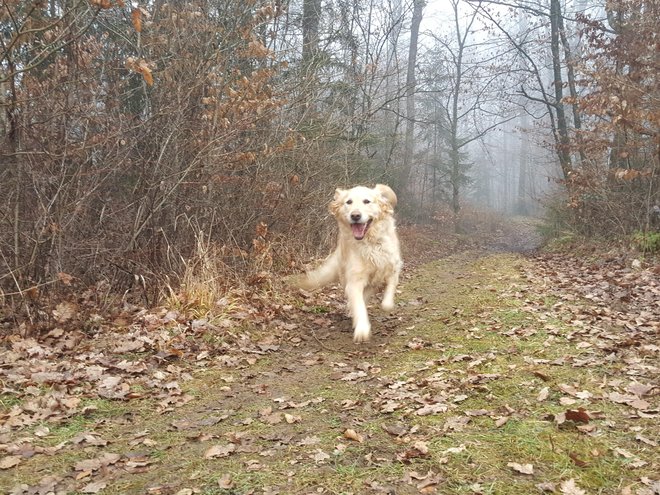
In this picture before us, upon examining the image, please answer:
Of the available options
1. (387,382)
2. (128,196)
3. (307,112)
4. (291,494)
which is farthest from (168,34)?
(291,494)

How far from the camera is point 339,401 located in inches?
149

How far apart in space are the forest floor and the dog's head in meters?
1.29

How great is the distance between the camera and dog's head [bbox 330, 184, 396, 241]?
5844 mm

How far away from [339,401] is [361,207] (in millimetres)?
2713

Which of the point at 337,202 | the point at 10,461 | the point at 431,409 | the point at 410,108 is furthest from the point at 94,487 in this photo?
the point at 410,108

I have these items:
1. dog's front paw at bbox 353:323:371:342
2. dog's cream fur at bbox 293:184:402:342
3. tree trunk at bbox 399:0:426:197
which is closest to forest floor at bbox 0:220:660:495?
dog's front paw at bbox 353:323:371:342

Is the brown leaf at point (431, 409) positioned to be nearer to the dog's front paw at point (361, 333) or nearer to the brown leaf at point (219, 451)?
the brown leaf at point (219, 451)

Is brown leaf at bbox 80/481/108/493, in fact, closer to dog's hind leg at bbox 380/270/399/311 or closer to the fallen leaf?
the fallen leaf

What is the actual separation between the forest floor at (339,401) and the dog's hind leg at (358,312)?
183 mm

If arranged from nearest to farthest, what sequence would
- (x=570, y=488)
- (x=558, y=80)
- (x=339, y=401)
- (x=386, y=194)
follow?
(x=570, y=488), (x=339, y=401), (x=386, y=194), (x=558, y=80)

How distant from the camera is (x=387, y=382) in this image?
13.3 feet

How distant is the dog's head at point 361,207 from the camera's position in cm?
584

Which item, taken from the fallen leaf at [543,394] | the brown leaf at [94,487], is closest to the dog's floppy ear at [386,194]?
the fallen leaf at [543,394]

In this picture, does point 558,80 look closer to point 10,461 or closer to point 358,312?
point 358,312
